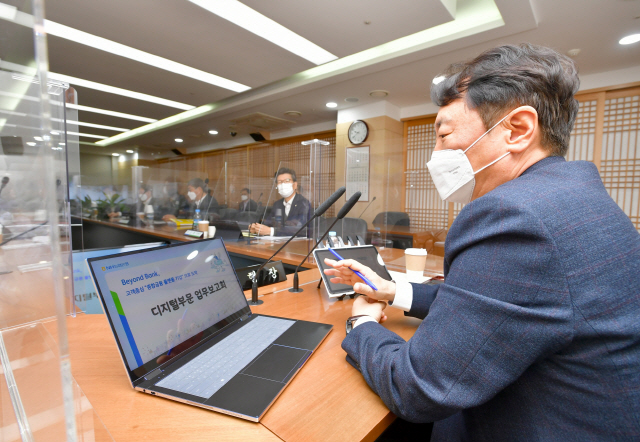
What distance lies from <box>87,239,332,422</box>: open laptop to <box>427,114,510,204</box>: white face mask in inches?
20.2

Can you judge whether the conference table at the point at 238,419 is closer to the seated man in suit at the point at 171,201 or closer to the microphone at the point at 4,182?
the microphone at the point at 4,182

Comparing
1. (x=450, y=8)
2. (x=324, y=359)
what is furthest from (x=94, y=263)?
(x=450, y=8)

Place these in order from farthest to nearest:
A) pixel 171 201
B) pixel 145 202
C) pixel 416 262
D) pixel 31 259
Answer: pixel 171 201 < pixel 145 202 < pixel 416 262 < pixel 31 259

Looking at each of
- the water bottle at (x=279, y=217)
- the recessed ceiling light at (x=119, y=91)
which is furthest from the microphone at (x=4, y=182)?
the recessed ceiling light at (x=119, y=91)

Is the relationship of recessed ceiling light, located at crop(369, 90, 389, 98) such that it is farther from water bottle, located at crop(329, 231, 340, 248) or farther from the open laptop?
the open laptop

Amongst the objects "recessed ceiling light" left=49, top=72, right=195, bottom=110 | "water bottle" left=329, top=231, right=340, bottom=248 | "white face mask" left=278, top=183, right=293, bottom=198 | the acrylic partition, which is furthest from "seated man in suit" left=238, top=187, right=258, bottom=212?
the acrylic partition

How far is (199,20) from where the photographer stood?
2.85 m

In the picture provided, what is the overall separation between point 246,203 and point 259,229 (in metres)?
0.83

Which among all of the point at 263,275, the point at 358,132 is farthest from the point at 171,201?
the point at 263,275

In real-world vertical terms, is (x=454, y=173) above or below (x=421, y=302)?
above

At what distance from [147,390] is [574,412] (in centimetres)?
71

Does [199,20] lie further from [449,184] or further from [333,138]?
[333,138]

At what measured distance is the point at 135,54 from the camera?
3713 millimetres

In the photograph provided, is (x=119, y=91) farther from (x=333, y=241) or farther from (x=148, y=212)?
(x=333, y=241)
